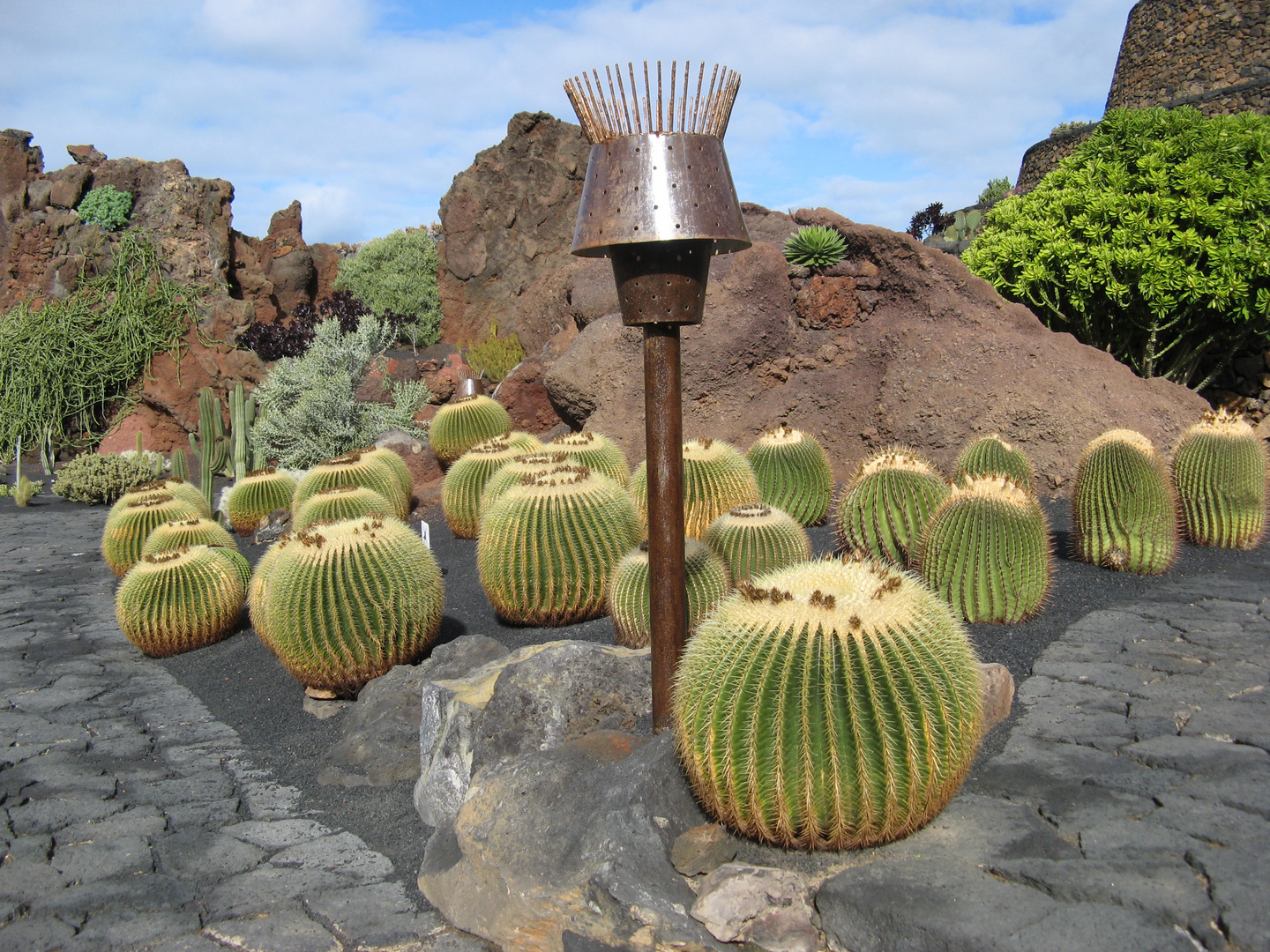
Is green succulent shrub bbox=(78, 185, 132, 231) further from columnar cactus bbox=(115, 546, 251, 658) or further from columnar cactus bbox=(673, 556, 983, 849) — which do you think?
columnar cactus bbox=(673, 556, 983, 849)

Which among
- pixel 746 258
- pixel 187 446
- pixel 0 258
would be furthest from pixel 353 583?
pixel 0 258

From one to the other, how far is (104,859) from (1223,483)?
6.45m

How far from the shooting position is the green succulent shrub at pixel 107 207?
18.0 meters

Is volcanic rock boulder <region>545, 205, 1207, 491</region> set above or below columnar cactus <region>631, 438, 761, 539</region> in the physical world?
above

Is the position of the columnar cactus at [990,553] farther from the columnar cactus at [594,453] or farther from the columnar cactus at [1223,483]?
the columnar cactus at [594,453]

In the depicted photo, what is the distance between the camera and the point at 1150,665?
14.2ft

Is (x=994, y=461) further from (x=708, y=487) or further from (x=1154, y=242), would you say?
(x=1154, y=242)

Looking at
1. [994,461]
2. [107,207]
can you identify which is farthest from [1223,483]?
[107,207]

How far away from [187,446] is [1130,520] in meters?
15.6

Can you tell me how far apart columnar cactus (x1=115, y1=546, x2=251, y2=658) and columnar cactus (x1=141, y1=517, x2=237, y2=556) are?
79 cm

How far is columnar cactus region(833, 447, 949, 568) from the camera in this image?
18.0 feet

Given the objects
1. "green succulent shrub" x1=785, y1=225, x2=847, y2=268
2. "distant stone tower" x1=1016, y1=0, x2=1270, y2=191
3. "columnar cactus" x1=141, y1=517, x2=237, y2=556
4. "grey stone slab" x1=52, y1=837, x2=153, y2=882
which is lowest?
"grey stone slab" x1=52, y1=837, x2=153, y2=882

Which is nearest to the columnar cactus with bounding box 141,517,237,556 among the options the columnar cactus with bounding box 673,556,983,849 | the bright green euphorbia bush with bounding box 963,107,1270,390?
the columnar cactus with bounding box 673,556,983,849

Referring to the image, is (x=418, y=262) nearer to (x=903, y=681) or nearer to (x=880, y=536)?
(x=880, y=536)
